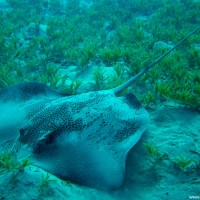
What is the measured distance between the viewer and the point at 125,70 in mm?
5988

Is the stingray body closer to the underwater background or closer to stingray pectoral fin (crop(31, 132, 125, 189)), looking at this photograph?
stingray pectoral fin (crop(31, 132, 125, 189))

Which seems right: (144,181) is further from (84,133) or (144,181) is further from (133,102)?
(133,102)

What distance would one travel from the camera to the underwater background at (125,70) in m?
2.81

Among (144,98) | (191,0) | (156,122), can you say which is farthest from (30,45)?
(191,0)

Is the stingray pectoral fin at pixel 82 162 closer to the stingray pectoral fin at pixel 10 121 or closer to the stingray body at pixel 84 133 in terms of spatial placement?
the stingray body at pixel 84 133

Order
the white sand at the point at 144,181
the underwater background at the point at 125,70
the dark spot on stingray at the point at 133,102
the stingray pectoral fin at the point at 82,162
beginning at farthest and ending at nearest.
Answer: the dark spot on stingray at the point at 133,102 → the underwater background at the point at 125,70 → the white sand at the point at 144,181 → the stingray pectoral fin at the point at 82,162

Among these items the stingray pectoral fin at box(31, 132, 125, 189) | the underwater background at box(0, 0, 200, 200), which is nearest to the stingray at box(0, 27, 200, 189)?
the stingray pectoral fin at box(31, 132, 125, 189)

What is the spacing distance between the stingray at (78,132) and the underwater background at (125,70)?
0.28m

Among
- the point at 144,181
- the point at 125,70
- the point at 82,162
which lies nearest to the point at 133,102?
the point at 144,181

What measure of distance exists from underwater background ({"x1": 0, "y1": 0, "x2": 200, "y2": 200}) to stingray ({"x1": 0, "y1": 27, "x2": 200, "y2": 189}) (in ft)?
0.93

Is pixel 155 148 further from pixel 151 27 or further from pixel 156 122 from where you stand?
pixel 151 27

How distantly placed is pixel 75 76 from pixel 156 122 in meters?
2.82

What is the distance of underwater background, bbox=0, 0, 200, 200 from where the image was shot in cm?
281

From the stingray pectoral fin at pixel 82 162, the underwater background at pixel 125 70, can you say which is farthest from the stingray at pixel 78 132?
the underwater background at pixel 125 70
